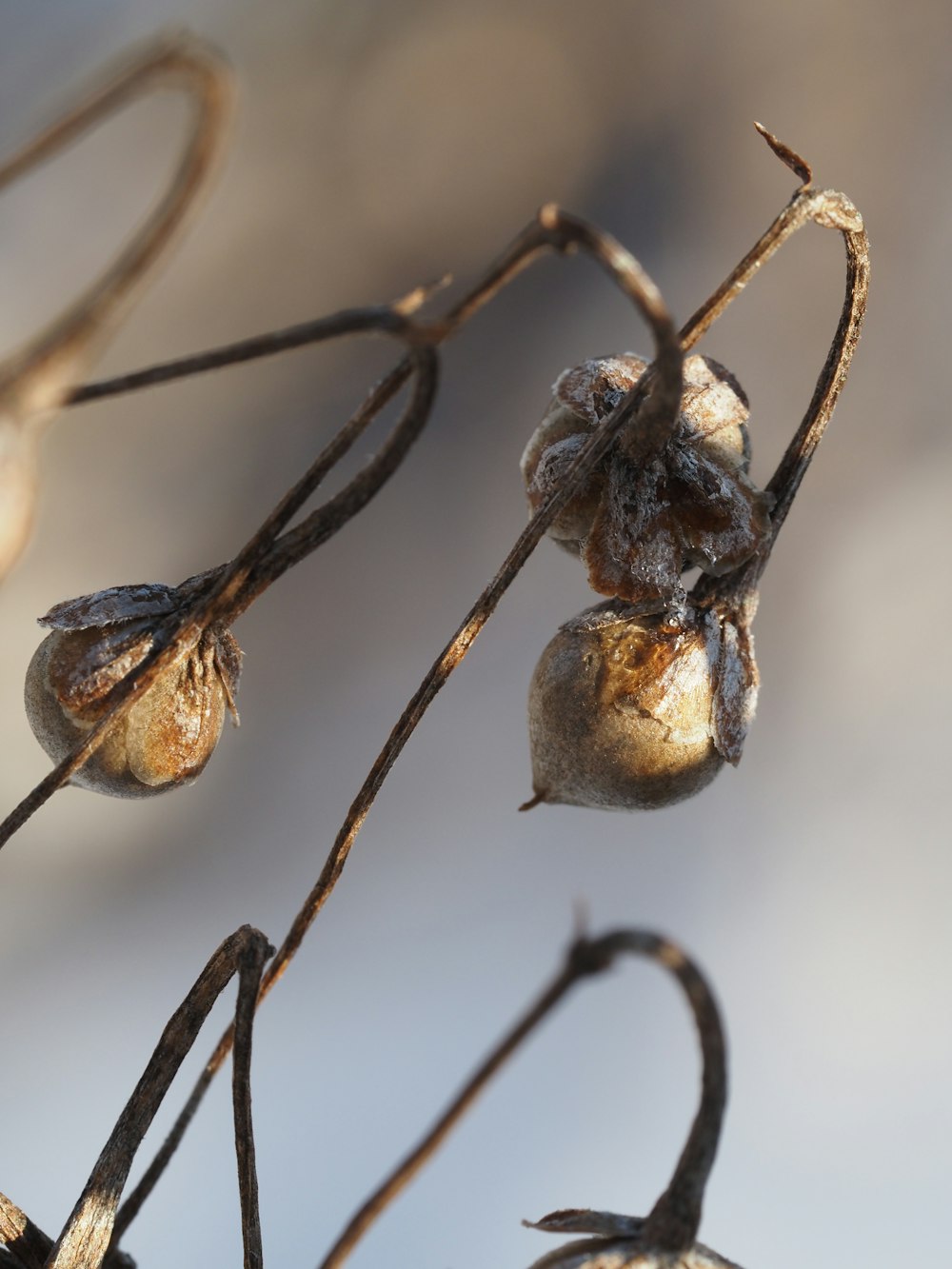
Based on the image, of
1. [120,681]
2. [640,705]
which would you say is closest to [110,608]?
[120,681]

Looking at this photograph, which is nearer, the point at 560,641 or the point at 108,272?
the point at 108,272

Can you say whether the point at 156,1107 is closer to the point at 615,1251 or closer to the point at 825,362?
the point at 615,1251

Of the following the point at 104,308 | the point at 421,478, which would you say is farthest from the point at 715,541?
the point at 421,478

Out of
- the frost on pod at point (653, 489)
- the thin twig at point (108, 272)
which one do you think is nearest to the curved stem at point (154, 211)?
the thin twig at point (108, 272)

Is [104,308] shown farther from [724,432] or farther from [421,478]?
[421,478]

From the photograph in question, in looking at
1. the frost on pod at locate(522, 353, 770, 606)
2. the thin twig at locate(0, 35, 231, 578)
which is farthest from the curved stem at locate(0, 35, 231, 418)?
the frost on pod at locate(522, 353, 770, 606)

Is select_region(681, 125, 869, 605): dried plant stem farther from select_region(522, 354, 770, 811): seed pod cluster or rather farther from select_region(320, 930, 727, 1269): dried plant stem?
select_region(320, 930, 727, 1269): dried plant stem
